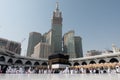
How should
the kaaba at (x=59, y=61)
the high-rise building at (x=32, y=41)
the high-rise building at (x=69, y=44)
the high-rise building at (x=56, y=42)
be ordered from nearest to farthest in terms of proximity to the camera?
the kaaba at (x=59, y=61) → the high-rise building at (x=56, y=42) → the high-rise building at (x=69, y=44) → the high-rise building at (x=32, y=41)

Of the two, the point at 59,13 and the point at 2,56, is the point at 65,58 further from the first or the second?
the point at 59,13

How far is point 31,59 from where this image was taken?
56.6 metres

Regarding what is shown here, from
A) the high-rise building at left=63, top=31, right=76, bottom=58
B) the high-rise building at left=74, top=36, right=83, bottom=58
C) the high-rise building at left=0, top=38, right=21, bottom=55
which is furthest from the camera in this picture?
the high-rise building at left=74, top=36, right=83, bottom=58

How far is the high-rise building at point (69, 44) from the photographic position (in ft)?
370

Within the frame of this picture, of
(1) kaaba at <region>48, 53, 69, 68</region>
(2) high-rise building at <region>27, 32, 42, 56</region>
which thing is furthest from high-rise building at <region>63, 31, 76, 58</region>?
(1) kaaba at <region>48, 53, 69, 68</region>

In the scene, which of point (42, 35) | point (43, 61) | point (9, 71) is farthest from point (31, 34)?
point (9, 71)

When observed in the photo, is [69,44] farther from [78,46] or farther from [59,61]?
[59,61]

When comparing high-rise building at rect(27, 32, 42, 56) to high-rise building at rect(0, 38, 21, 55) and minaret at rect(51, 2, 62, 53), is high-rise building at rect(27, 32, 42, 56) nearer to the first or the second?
minaret at rect(51, 2, 62, 53)

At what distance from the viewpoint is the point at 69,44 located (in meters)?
117

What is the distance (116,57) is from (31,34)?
10677 centimetres

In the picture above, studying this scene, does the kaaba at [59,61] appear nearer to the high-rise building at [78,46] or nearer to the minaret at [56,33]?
the minaret at [56,33]

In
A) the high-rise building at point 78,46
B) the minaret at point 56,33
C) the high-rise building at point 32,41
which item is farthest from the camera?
the high-rise building at point 32,41

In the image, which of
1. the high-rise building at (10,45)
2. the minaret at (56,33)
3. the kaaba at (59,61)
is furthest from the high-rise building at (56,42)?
the kaaba at (59,61)

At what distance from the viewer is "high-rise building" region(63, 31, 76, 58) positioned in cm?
11262
